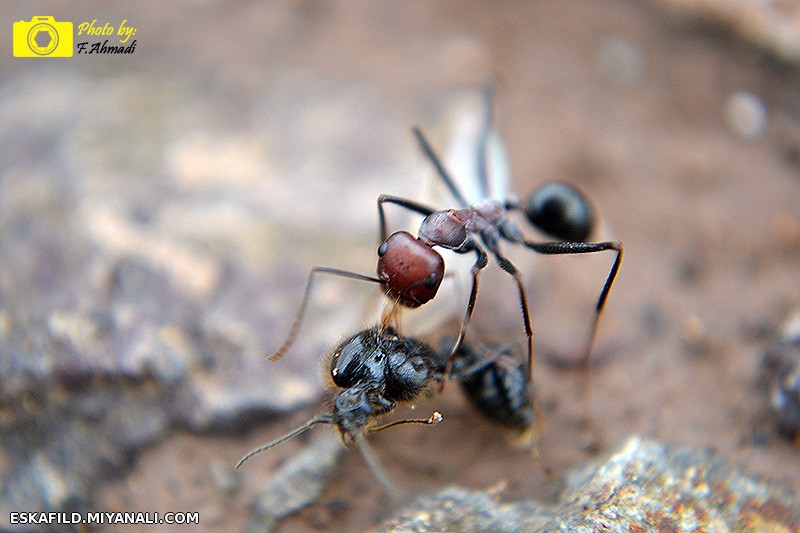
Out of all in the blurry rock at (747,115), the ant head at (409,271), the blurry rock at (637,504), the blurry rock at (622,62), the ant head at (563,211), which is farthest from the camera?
the blurry rock at (622,62)

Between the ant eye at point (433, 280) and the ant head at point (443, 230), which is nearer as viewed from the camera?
the ant eye at point (433, 280)

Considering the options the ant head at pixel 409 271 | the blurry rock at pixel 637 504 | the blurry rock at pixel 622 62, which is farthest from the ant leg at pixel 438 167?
the blurry rock at pixel 622 62

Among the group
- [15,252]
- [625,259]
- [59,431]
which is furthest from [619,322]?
[15,252]

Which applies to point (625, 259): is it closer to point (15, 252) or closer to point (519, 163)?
point (519, 163)

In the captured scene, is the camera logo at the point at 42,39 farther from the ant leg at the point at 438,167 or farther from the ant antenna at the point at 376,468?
the ant antenna at the point at 376,468

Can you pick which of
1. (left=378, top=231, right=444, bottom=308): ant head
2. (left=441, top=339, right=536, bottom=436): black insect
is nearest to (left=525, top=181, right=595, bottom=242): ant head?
(left=441, top=339, right=536, bottom=436): black insect

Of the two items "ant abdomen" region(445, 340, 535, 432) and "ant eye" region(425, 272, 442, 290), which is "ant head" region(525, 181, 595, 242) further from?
"ant eye" region(425, 272, 442, 290)
